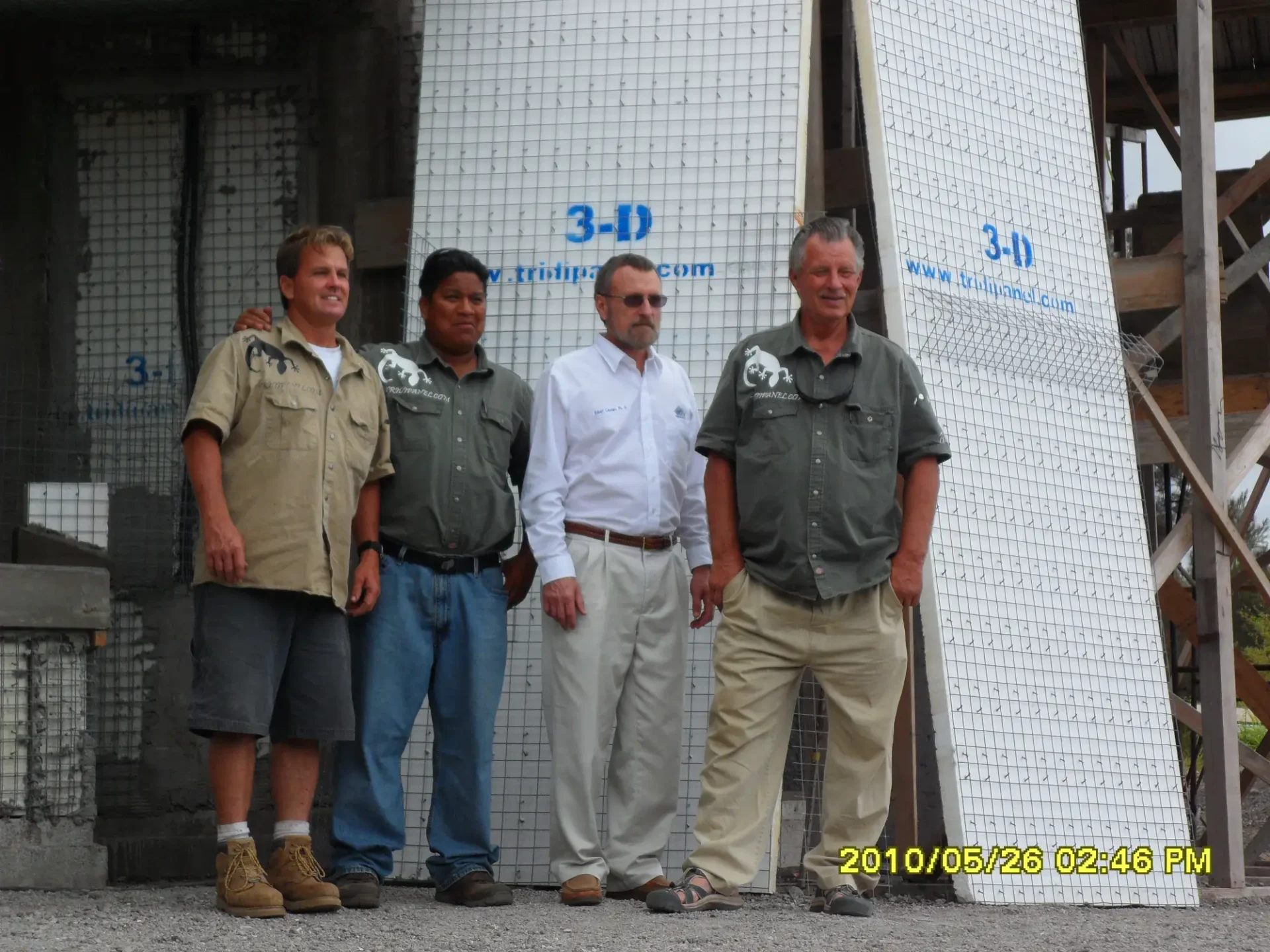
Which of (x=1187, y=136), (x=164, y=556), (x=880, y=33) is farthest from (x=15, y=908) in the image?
(x=1187, y=136)

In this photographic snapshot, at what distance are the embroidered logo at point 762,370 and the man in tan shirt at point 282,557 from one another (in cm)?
94

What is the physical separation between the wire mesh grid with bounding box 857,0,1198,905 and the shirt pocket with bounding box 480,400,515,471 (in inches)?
55.7

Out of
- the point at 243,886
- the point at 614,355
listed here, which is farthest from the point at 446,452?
the point at 243,886

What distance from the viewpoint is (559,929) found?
3.96 meters

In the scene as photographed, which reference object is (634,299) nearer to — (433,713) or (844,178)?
(433,713)

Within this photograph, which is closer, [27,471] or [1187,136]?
[1187,136]

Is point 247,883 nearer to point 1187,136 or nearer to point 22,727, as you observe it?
point 22,727

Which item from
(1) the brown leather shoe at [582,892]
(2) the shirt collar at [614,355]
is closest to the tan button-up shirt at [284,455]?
(2) the shirt collar at [614,355]

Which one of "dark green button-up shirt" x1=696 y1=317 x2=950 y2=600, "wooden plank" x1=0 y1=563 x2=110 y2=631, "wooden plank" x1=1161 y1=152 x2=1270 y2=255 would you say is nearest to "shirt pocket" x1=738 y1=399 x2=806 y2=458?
"dark green button-up shirt" x1=696 y1=317 x2=950 y2=600

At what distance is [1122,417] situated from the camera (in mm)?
6109

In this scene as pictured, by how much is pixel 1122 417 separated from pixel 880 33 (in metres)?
1.56

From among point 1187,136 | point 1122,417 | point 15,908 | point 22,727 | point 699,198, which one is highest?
point 1187,136

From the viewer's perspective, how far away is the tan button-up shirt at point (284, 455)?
166 inches

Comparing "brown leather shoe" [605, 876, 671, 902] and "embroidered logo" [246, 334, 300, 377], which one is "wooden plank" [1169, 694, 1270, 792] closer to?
"brown leather shoe" [605, 876, 671, 902]
